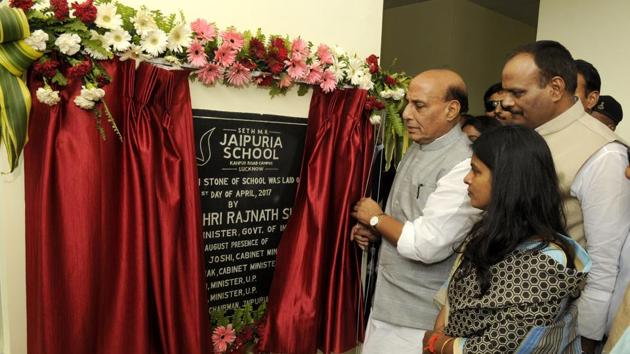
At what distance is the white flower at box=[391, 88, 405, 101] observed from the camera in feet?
6.14

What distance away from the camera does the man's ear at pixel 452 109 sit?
5.28 feet

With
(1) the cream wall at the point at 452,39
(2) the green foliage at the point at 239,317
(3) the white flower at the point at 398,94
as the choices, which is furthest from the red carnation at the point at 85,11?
(1) the cream wall at the point at 452,39

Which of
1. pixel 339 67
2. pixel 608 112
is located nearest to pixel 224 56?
pixel 339 67

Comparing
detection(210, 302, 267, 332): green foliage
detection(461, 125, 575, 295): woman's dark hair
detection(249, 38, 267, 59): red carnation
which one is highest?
detection(249, 38, 267, 59): red carnation

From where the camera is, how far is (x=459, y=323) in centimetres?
115

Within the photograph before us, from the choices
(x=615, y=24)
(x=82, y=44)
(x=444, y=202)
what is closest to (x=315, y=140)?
(x=444, y=202)

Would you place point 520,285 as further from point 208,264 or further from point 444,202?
point 208,264

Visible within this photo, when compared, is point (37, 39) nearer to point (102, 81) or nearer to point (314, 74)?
point (102, 81)

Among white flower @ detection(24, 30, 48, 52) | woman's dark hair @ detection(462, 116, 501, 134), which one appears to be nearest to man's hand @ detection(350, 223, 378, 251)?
woman's dark hair @ detection(462, 116, 501, 134)

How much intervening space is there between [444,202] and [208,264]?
848 millimetres

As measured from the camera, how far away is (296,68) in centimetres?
159

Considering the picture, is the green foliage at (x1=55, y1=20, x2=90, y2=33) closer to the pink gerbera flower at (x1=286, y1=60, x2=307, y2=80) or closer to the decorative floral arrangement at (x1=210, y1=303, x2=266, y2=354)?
the pink gerbera flower at (x1=286, y1=60, x2=307, y2=80)

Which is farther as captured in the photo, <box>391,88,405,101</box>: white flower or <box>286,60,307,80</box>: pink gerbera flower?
<box>391,88,405,101</box>: white flower

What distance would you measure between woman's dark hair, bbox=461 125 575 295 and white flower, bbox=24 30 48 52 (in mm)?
1144
